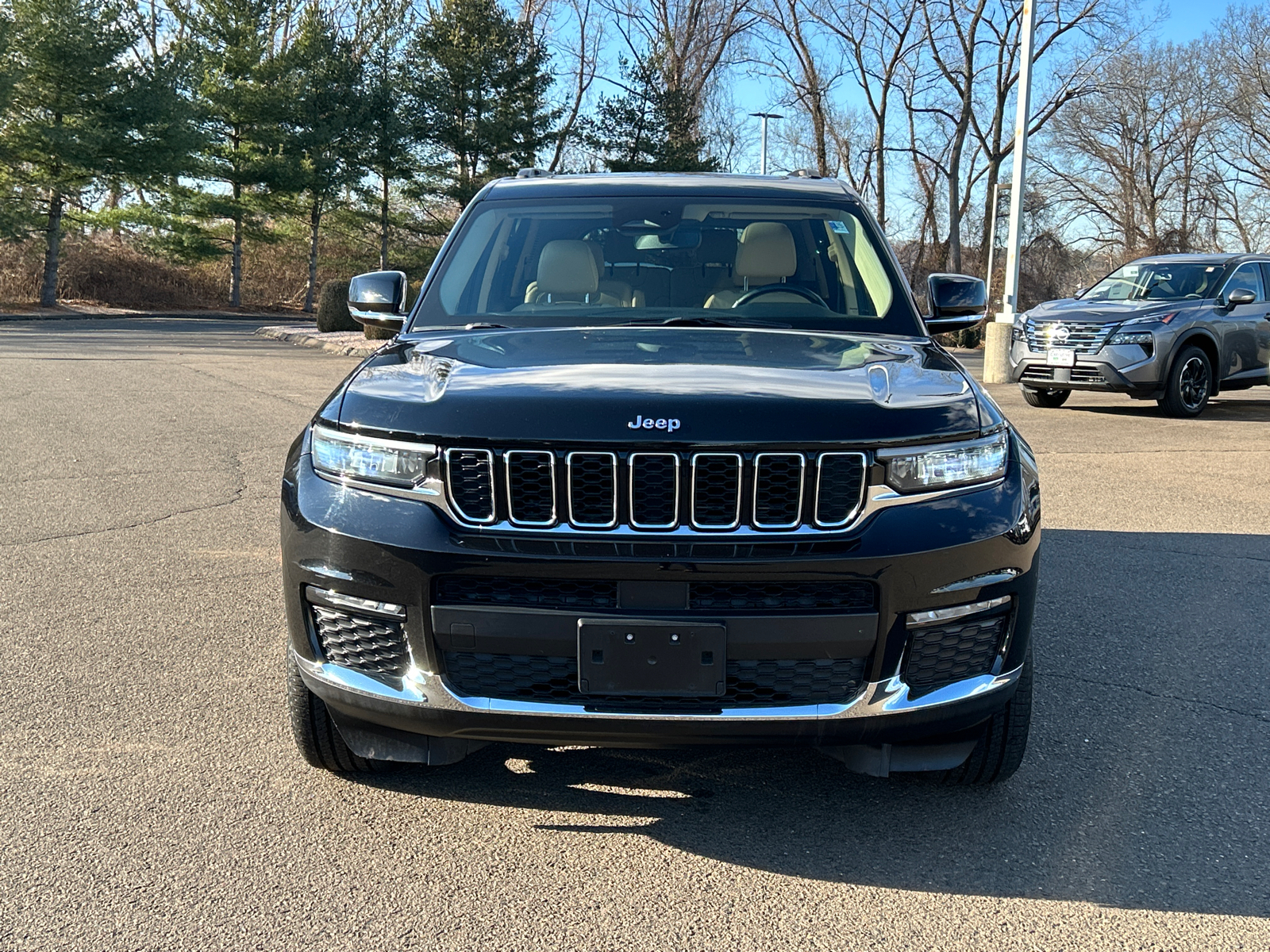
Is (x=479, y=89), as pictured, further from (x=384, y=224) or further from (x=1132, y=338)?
(x=1132, y=338)

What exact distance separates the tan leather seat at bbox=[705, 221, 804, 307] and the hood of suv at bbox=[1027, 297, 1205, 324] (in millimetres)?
9460

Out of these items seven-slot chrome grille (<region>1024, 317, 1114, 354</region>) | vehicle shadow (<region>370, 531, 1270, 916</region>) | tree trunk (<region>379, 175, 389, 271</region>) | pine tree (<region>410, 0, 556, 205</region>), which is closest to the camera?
vehicle shadow (<region>370, 531, 1270, 916</region>)

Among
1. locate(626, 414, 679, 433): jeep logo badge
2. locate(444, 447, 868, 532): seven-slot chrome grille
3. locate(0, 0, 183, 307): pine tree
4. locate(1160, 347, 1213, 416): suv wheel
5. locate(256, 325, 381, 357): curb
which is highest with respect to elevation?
locate(0, 0, 183, 307): pine tree

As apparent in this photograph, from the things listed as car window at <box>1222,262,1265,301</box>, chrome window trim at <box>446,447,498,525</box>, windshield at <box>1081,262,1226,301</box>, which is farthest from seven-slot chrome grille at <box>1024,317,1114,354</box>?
chrome window trim at <box>446,447,498,525</box>

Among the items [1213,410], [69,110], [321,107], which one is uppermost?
[321,107]

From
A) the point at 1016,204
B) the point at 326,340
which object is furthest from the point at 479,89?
the point at 1016,204

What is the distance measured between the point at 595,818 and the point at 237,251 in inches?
1585

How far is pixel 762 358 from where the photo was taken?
3.18 meters

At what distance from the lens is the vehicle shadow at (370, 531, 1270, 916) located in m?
2.85

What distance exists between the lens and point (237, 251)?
1577 inches

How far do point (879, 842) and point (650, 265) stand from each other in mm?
2132

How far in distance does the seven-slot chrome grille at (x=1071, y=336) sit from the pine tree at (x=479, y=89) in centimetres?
2805

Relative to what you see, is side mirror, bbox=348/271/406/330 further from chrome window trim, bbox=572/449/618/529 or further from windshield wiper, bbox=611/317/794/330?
chrome window trim, bbox=572/449/618/529

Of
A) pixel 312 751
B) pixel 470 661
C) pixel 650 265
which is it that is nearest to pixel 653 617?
pixel 470 661
